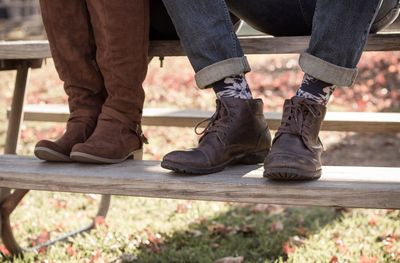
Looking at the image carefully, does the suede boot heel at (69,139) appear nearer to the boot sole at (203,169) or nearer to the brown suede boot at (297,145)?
the boot sole at (203,169)

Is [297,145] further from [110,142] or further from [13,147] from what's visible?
[13,147]

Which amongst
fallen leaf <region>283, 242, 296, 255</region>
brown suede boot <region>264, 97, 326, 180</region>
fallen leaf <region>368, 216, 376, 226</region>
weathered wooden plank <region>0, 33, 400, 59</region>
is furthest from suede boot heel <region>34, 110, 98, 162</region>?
fallen leaf <region>368, 216, 376, 226</region>

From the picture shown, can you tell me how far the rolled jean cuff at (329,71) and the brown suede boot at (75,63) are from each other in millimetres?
660

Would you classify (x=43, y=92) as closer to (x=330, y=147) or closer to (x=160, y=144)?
(x=160, y=144)

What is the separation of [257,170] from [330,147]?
281 cm

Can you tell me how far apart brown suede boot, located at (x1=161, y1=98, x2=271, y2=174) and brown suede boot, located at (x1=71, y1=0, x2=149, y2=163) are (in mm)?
249

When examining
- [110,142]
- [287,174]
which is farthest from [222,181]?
[110,142]

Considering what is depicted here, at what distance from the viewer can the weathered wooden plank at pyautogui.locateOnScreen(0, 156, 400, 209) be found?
1.33 meters

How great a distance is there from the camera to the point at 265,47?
1827mm

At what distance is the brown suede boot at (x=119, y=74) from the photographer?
1.71 m

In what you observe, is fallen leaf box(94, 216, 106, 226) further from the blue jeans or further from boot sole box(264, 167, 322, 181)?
boot sole box(264, 167, 322, 181)

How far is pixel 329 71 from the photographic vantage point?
1.50 m

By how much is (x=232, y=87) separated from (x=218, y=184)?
30 cm

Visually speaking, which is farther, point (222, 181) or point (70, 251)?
point (70, 251)
